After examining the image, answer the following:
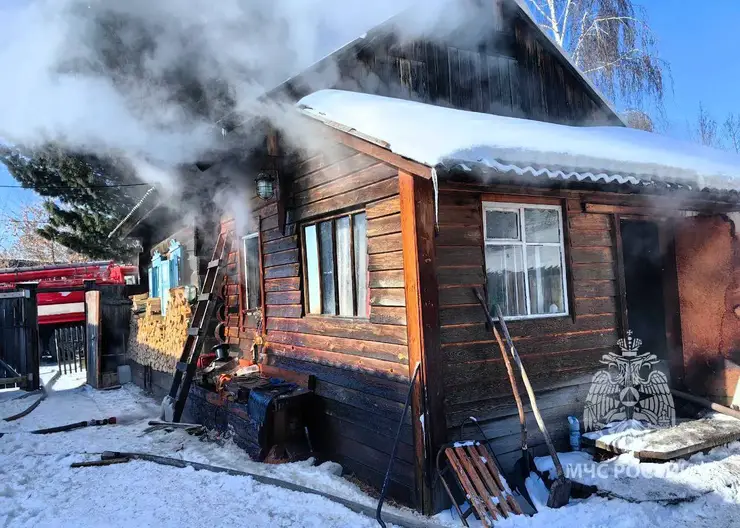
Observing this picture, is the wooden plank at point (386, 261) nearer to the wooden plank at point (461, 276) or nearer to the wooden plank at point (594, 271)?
the wooden plank at point (461, 276)

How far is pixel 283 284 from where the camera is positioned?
278 inches

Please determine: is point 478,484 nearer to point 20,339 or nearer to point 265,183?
point 265,183

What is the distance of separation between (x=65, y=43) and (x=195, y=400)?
631 centimetres

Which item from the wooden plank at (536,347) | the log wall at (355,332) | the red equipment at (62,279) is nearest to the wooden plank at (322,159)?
the log wall at (355,332)

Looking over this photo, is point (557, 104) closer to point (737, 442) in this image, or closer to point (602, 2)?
point (737, 442)

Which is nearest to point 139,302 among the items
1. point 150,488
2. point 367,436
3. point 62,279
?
point 62,279

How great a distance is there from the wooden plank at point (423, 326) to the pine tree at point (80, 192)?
951cm

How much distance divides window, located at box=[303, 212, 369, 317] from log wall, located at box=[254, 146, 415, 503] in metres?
0.13

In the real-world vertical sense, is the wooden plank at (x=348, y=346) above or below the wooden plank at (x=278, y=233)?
below

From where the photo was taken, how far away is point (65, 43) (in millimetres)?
8648

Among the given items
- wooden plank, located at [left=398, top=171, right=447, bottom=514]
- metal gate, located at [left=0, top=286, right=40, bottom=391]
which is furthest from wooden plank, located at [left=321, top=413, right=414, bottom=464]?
metal gate, located at [left=0, top=286, right=40, bottom=391]

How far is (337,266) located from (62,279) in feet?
45.0

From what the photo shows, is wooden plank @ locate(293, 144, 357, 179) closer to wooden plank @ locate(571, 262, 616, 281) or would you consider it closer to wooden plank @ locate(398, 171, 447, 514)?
wooden plank @ locate(398, 171, 447, 514)

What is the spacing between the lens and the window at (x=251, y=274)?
830 cm
